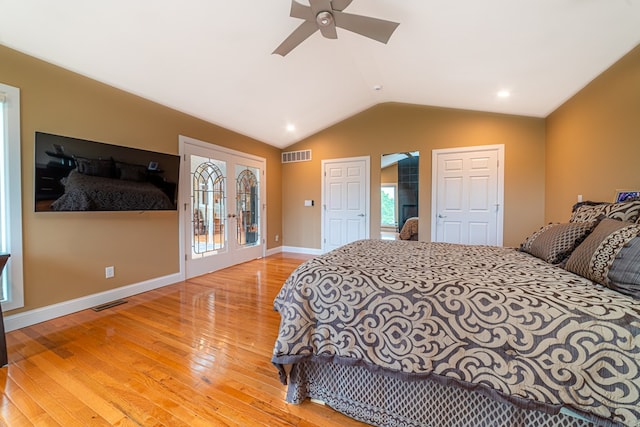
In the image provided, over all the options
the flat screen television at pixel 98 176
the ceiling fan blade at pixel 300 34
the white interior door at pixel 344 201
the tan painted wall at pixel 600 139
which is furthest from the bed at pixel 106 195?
the tan painted wall at pixel 600 139

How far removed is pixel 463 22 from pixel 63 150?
385 centimetres

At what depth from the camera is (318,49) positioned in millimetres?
3082

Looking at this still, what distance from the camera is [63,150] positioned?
8.11 feet

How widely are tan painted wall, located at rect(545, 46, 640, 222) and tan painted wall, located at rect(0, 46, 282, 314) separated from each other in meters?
4.83

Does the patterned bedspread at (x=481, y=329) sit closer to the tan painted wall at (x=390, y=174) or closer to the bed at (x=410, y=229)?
the bed at (x=410, y=229)

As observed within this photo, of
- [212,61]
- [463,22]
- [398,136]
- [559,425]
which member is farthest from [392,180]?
[559,425]

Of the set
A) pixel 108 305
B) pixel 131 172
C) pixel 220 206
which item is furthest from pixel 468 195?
pixel 108 305

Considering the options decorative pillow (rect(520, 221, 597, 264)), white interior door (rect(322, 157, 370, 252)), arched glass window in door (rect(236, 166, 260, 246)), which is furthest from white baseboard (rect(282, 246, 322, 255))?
decorative pillow (rect(520, 221, 597, 264))

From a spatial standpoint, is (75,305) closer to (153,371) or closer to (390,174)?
(153,371)

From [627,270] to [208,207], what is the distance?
14.4 ft

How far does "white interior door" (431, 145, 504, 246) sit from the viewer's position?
13.9 feet

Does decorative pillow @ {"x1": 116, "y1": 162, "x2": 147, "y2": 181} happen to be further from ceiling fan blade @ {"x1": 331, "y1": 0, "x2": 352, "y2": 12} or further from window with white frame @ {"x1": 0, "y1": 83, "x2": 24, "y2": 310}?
ceiling fan blade @ {"x1": 331, "y1": 0, "x2": 352, "y2": 12}

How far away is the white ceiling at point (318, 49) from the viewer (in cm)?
205

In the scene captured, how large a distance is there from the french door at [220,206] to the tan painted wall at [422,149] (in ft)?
2.91
